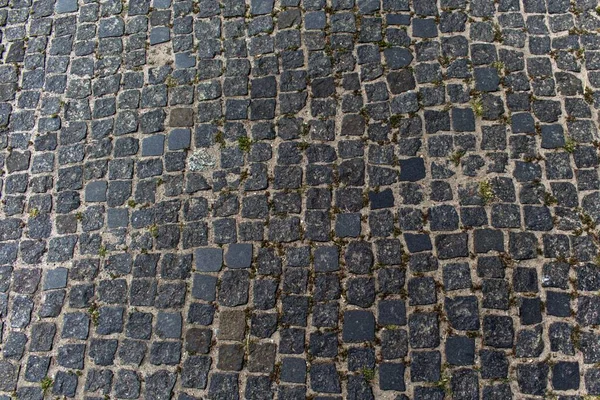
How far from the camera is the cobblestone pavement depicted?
18.6 feet

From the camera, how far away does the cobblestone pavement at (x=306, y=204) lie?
18.6 ft

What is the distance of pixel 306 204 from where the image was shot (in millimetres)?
6238

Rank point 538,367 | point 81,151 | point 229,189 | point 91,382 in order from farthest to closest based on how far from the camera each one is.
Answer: point 81,151 → point 229,189 → point 91,382 → point 538,367

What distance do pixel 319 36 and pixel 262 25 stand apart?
67cm

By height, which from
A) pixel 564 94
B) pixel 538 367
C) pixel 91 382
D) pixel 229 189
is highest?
pixel 564 94

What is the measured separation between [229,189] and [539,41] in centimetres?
358

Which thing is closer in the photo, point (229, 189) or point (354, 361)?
point (354, 361)

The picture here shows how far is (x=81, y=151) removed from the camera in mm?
6824

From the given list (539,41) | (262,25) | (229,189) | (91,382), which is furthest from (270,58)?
(91,382)

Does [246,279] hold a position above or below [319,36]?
below

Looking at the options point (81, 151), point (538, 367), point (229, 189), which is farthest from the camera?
point (81, 151)

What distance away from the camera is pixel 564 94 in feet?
21.1

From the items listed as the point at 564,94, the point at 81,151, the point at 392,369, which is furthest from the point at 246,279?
the point at 564,94

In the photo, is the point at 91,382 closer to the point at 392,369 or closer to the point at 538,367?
the point at 392,369
